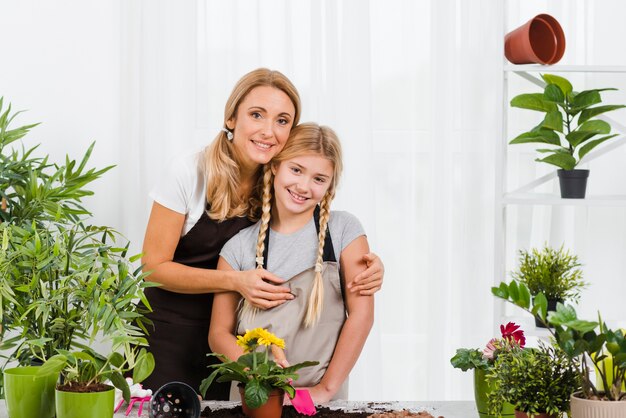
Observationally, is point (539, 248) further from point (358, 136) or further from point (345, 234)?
point (345, 234)

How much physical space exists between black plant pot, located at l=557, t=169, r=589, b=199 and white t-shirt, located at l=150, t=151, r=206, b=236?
1.25 meters

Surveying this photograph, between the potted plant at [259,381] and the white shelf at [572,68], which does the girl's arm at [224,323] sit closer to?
the potted plant at [259,381]

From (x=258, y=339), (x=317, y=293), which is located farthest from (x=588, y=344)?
(x=317, y=293)

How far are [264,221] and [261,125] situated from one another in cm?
28

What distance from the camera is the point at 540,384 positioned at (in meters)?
1.38

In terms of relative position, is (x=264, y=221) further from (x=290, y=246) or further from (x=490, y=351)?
(x=490, y=351)

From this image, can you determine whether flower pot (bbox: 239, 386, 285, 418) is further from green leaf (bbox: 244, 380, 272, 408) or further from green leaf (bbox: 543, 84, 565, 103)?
green leaf (bbox: 543, 84, 565, 103)

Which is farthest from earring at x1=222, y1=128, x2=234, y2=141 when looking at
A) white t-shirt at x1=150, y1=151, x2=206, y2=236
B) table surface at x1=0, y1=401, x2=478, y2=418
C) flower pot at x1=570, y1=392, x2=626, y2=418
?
flower pot at x1=570, y1=392, x2=626, y2=418

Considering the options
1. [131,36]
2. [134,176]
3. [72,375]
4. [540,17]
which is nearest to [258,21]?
[131,36]

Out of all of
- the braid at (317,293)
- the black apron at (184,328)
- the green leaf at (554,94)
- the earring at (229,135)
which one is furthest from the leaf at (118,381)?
the green leaf at (554,94)

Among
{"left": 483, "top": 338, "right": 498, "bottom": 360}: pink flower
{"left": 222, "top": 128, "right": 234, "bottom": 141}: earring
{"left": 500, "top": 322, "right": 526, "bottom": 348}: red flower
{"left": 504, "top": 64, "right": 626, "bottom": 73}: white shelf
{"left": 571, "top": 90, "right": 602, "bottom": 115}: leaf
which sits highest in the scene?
{"left": 504, "top": 64, "right": 626, "bottom": 73}: white shelf

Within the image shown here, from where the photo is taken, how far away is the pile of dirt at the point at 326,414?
5.19ft

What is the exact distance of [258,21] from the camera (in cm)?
300

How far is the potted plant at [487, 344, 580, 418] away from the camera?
1.38m
